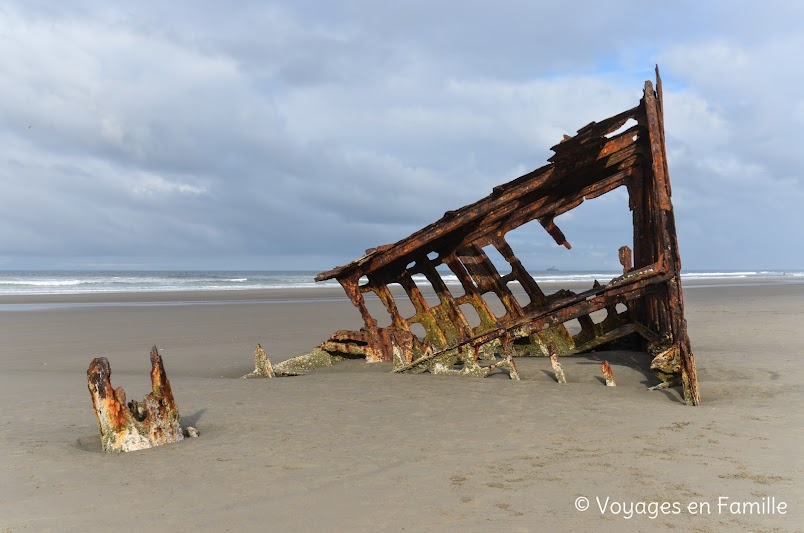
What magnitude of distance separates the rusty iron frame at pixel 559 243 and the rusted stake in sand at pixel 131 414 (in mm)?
3568

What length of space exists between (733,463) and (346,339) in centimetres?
572

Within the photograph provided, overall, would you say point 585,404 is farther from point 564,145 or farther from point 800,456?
point 564,145

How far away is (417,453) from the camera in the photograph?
4727mm

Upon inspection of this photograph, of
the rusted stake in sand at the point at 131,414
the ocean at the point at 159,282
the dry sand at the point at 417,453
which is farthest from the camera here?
the ocean at the point at 159,282

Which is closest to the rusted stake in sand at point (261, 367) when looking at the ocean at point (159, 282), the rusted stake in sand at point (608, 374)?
the rusted stake in sand at point (608, 374)

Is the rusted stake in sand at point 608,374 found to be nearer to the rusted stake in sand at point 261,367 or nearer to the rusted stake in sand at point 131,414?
the rusted stake in sand at point 261,367

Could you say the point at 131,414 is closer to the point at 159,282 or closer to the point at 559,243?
the point at 559,243

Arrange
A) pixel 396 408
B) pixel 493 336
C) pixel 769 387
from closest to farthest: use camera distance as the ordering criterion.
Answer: pixel 396 408
pixel 769 387
pixel 493 336

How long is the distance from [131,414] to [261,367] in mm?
3352

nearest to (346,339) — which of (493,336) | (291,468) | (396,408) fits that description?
(493,336)

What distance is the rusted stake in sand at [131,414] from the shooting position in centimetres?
490

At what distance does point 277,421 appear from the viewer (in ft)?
19.1

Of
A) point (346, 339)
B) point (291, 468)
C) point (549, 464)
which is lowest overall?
point (549, 464)

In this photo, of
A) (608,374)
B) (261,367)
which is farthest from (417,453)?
(261,367)
